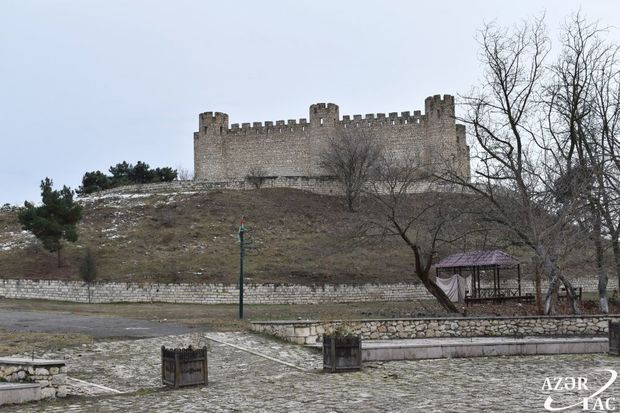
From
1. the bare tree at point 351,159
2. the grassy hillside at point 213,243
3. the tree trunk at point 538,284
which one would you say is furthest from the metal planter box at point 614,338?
the bare tree at point 351,159

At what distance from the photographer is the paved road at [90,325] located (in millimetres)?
16359

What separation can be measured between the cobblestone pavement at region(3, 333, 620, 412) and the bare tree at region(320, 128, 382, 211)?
36.9 meters

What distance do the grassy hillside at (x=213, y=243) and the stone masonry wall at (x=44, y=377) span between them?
70.8ft

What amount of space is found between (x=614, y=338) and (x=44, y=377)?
Answer: 10937mm

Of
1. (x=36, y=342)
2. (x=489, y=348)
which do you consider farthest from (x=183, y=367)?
(x=489, y=348)

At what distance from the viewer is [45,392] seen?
966 centimetres

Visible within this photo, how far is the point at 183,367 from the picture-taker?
34.8ft

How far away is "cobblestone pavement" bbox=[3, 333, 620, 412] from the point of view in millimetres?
8852

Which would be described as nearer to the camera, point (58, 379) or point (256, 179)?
point (58, 379)

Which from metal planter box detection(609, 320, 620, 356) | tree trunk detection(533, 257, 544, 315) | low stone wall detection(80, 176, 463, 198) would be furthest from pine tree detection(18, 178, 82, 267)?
metal planter box detection(609, 320, 620, 356)

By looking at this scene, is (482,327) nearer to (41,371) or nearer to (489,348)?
(489,348)

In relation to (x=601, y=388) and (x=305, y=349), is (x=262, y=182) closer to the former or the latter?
(x=305, y=349)

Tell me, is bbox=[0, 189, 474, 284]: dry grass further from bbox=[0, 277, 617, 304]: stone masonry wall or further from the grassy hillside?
bbox=[0, 277, 617, 304]: stone masonry wall

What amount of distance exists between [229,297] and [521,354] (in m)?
20.6
